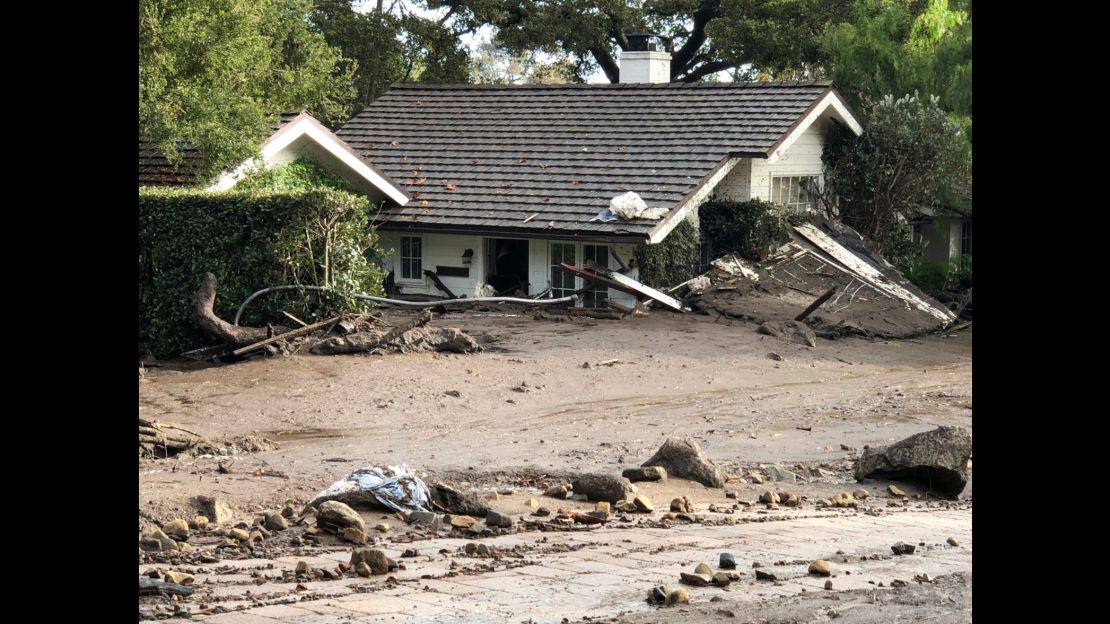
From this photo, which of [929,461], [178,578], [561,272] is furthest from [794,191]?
[178,578]

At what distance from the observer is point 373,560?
8023mm

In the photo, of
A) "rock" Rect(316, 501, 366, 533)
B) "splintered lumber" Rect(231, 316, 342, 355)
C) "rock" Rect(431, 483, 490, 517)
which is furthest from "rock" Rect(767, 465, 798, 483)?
"splintered lumber" Rect(231, 316, 342, 355)

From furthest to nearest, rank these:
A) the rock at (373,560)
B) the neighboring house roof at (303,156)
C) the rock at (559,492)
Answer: the neighboring house roof at (303,156), the rock at (559,492), the rock at (373,560)

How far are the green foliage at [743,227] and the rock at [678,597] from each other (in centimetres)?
1937

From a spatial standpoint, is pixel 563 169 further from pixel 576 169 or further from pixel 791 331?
pixel 791 331

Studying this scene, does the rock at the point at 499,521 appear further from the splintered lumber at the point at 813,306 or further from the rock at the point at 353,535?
the splintered lumber at the point at 813,306

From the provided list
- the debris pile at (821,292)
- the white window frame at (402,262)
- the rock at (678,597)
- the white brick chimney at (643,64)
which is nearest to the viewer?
the rock at (678,597)

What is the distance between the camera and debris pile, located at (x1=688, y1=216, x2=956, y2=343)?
2381 cm

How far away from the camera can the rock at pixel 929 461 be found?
12.0 meters

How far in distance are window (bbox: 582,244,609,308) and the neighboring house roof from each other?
4596 mm

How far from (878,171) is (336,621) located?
24.2 metres

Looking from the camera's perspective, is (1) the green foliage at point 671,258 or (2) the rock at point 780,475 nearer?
(2) the rock at point 780,475

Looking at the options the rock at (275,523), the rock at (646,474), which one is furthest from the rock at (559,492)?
the rock at (275,523)
